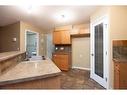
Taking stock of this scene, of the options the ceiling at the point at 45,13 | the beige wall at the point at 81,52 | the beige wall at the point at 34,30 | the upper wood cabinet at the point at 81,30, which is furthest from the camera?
the beige wall at the point at 81,52

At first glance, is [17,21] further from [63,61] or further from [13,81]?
[13,81]

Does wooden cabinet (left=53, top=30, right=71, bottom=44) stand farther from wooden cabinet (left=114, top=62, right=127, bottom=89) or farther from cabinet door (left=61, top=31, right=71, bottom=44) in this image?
wooden cabinet (left=114, top=62, right=127, bottom=89)

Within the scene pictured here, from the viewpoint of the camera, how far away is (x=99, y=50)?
450cm

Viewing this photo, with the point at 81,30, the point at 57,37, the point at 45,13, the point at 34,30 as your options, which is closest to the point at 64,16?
the point at 45,13

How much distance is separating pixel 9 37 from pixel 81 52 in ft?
9.87

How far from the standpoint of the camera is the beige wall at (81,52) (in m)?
6.62

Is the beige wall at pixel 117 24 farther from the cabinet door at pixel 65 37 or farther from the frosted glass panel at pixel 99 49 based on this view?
the cabinet door at pixel 65 37

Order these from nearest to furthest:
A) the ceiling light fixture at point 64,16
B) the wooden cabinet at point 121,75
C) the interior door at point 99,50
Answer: the wooden cabinet at point 121,75
the interior door at point 99,50
the ceiling light fixture at point 64,16

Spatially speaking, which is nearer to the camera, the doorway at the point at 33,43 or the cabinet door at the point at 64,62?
the cabinet door at the point at 64,62

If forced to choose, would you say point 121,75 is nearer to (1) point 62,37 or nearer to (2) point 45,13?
(2) point 45,13

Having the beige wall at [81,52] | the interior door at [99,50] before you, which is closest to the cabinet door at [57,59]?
the beige wall at [81,52]

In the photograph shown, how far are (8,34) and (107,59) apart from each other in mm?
3972

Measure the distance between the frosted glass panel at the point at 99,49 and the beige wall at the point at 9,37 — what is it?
2.68 meters

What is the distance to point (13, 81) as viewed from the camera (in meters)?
1.44
